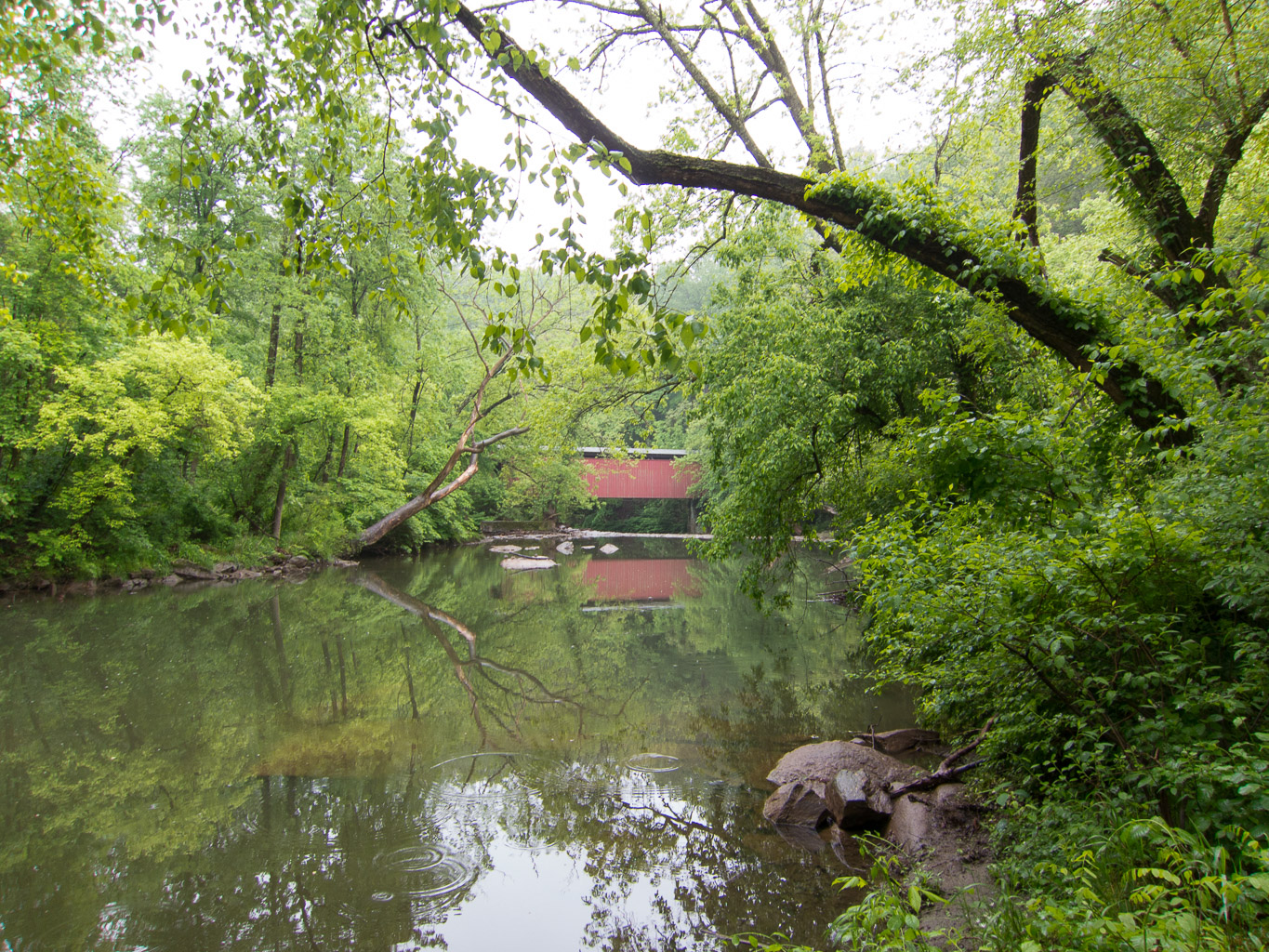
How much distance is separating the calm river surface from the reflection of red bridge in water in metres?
4.91

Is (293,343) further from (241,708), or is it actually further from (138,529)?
(241,708)

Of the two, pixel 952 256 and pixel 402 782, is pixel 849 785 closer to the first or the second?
pixel 402 782

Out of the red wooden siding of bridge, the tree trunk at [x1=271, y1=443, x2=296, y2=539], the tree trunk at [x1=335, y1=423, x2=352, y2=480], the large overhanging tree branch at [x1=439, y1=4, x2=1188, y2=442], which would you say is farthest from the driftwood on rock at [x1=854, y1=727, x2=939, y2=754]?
the red wooden siding of bridge

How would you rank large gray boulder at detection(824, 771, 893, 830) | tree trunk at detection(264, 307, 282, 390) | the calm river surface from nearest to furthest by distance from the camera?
the calm river surface, large gray boulder at detection(824, 771, 893, 830), tree trunk at detection(264, 307, 282, 390)

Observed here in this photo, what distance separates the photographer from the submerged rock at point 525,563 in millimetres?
21641

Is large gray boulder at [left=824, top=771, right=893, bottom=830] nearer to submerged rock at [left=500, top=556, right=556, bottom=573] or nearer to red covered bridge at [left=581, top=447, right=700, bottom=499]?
submerged rock at [left=500, top=556, right=556, bottom=573]

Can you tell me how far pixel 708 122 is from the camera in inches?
411

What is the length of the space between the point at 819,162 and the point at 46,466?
1479 cm

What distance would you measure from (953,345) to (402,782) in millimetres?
7313

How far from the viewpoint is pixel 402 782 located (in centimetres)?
573

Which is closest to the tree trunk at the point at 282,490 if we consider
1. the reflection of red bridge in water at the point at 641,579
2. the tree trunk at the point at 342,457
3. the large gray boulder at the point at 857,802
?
the tree trunk at the point at 342,457

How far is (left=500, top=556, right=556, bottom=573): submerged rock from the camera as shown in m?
21.6

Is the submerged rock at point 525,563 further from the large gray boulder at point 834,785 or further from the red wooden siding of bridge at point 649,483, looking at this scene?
A: the large gray boulder at point 834,785

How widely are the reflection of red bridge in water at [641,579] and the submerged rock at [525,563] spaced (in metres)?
1.33
